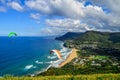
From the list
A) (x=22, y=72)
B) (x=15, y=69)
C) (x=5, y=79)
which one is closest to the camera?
(x=5, y=79)

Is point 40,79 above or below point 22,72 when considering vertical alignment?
above

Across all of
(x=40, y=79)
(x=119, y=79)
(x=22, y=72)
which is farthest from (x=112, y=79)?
(x=22, y=72)

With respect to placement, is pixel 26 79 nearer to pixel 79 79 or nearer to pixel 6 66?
pixel 79 79

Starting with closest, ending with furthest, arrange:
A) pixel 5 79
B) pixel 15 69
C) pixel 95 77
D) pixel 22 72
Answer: pixel 5 79 → pixel 95 77 → pixel 22 72 → pixel 15 69

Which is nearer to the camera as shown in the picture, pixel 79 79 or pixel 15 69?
pixel 79 79

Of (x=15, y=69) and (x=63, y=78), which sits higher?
(x=63, y=78)

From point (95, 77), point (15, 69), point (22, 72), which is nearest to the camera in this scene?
point (95, 77)

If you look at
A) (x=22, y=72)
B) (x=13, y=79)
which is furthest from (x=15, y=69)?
(x=13, y=79)

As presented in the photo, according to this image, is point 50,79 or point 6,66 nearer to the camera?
point 50,79

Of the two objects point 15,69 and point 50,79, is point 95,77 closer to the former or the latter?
point 50,79
